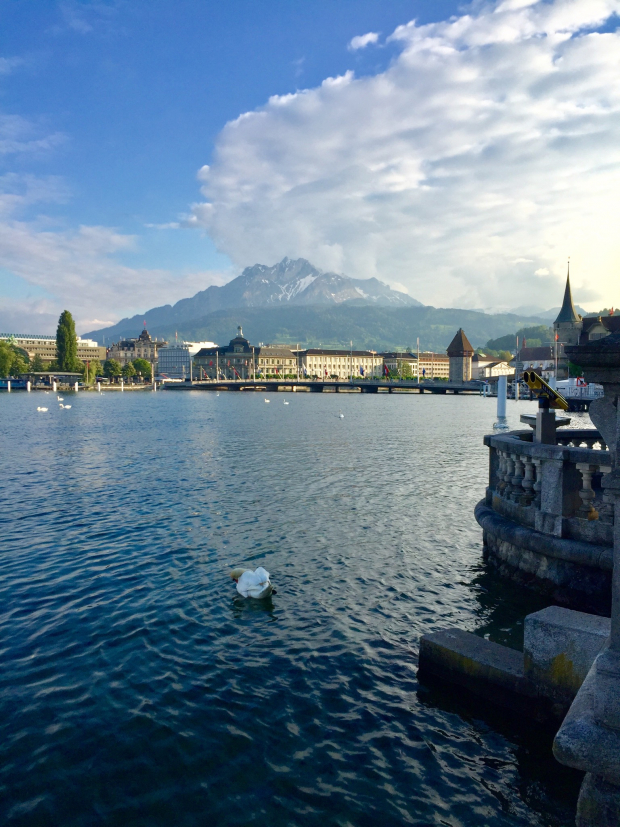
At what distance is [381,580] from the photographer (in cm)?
1411

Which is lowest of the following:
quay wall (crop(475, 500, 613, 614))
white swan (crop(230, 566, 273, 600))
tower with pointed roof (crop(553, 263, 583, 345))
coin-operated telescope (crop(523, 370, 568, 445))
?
white swan (crop(230, 566, 273, 600))

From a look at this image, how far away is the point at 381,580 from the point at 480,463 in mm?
22801

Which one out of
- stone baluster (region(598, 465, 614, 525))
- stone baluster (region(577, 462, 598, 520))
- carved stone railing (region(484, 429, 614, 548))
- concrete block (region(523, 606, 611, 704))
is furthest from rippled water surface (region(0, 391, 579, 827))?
stone baluster (region(598, 465, 614, 525))

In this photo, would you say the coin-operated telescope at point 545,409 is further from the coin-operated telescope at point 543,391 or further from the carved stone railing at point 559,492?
the carved stone railing at point 559,492

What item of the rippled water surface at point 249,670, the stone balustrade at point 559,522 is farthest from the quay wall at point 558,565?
the rippled water surface at point 249,670

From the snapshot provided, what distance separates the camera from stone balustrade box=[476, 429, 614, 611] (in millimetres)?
10750

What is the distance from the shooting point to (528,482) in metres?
12.4

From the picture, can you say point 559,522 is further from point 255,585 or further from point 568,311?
point 568,311

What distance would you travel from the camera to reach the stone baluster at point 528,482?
12.3 meters

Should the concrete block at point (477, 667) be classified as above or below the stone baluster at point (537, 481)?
below

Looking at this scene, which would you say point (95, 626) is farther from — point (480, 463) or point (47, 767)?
point (480, 463)

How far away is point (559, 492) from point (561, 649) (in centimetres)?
433

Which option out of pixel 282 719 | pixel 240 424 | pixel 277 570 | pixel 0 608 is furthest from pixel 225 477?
pixel 240 424

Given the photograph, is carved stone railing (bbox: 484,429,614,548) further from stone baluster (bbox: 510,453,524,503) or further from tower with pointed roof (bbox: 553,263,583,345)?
tower with pointed roof (bbox: 553,263,583,345)
